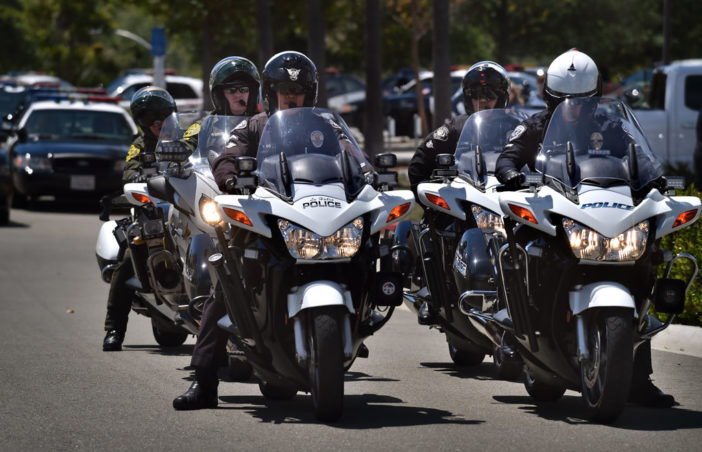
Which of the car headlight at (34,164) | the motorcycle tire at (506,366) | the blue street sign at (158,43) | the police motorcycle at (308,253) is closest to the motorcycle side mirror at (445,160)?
the police motorcycle at (308,253)

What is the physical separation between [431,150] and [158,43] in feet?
56.9

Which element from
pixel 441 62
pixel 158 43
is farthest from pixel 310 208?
pixel 158 43

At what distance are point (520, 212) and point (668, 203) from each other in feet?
2.33

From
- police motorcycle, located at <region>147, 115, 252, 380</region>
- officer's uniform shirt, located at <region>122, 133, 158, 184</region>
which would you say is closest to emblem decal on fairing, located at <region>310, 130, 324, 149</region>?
police motorcycle, located at <region>147, 115, 252, 380</region>

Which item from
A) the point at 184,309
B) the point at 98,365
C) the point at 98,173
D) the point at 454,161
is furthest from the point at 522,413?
the point at 98,173

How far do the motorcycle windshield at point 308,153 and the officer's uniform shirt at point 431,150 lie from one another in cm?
197

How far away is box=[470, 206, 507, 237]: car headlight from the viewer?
8.55 m

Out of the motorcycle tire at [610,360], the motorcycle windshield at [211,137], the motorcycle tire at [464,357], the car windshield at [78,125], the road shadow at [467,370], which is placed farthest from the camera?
the car windshield at [78,125]

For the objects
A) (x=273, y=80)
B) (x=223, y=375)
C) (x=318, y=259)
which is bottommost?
(x=223, y=375)

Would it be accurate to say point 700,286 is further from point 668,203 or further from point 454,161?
point 668,203

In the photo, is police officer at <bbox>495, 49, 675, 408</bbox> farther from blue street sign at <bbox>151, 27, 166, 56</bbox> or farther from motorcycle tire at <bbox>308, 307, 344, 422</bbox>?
blue street sign at <bbox>151, 27, 166, 56</bbox>

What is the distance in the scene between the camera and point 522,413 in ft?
25.0

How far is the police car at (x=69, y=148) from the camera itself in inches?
886

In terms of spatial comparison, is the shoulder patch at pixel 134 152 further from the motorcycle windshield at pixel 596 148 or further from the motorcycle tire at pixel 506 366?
the motorcycle windshield at pixel 596 148
